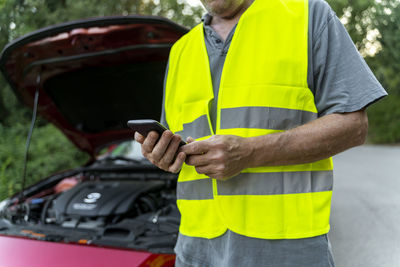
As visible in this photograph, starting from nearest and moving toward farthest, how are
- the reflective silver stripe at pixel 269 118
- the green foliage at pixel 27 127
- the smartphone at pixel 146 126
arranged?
1. the smartphone at pixel 146 126
2. the reflective silver stripe at pixel 269 118
3. the green foliage at pixel 27 127

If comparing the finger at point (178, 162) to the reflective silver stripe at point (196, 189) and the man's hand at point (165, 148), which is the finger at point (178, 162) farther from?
the reflective silver stripe at point (196, 189)

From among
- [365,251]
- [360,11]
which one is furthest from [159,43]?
[360,11]

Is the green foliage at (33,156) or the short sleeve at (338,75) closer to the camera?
the short sleeve at (338,75)

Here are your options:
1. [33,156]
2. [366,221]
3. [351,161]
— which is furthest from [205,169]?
[351,161]

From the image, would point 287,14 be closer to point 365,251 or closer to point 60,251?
point 60,251

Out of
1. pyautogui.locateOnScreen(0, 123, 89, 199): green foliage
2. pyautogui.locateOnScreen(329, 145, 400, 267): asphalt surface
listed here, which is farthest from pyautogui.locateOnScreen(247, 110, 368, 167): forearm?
pyautogui.locateOnScreen(0, 123, 89, 199): green foliage

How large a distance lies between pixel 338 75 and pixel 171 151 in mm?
581

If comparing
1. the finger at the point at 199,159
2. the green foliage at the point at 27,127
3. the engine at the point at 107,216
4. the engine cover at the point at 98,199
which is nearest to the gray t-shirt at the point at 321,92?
the finger at the point at 199,159

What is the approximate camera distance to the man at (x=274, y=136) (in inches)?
42.8

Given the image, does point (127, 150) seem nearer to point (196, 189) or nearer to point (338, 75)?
point (196, 189)

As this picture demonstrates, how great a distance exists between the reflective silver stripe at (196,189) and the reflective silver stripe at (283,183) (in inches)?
4.6

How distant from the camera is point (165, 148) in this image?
109 centimetres

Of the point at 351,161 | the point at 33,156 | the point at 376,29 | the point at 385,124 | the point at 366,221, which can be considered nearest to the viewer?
the point at 366,221

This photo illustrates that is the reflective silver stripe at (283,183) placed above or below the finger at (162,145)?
below
